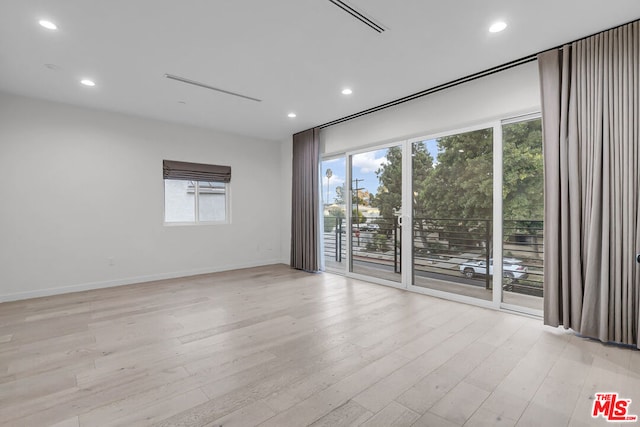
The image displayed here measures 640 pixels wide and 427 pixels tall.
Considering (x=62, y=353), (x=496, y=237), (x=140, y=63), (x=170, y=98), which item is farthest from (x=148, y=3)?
(x=496, y=237)

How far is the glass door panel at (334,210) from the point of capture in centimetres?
529

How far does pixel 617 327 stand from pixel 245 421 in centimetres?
287

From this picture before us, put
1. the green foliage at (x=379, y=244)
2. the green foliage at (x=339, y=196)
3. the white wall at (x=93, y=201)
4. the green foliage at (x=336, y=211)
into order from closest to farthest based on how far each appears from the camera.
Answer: the white wall at (x=93, y=201), the green foliage at (x=379, y=244), the green foliage at (x=339, y=196), the green foliage at (x=336, y=211)

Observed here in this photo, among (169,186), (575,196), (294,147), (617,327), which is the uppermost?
(294,147)

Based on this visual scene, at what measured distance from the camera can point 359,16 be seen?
90.6 inches

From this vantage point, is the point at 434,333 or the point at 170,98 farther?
the point at 170,98

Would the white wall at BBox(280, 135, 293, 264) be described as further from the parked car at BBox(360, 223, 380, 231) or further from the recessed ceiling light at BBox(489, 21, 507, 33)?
the recessed ceiling light at BBox(489, 21, 507, 33)

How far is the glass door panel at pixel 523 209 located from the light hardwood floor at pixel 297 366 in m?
0.53

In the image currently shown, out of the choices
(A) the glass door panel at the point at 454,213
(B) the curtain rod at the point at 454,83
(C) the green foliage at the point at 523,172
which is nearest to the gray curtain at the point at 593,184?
(B) the curtain rod at the point at 454,83

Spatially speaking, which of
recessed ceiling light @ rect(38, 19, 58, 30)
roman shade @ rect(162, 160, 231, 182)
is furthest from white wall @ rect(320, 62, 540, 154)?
recessed ceiling light @ rect(38, 19, 58, 30)

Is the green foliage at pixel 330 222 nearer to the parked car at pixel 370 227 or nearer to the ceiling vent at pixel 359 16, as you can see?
the parked car at pixel 370 227

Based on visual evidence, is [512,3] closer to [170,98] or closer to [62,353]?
[170,98]

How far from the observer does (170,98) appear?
12.8ft

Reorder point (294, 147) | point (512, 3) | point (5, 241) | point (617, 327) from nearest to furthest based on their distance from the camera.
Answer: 1. point (512, 3)
2. point (617, 327)
3. point (5, 241)
4. point (294, 147)
